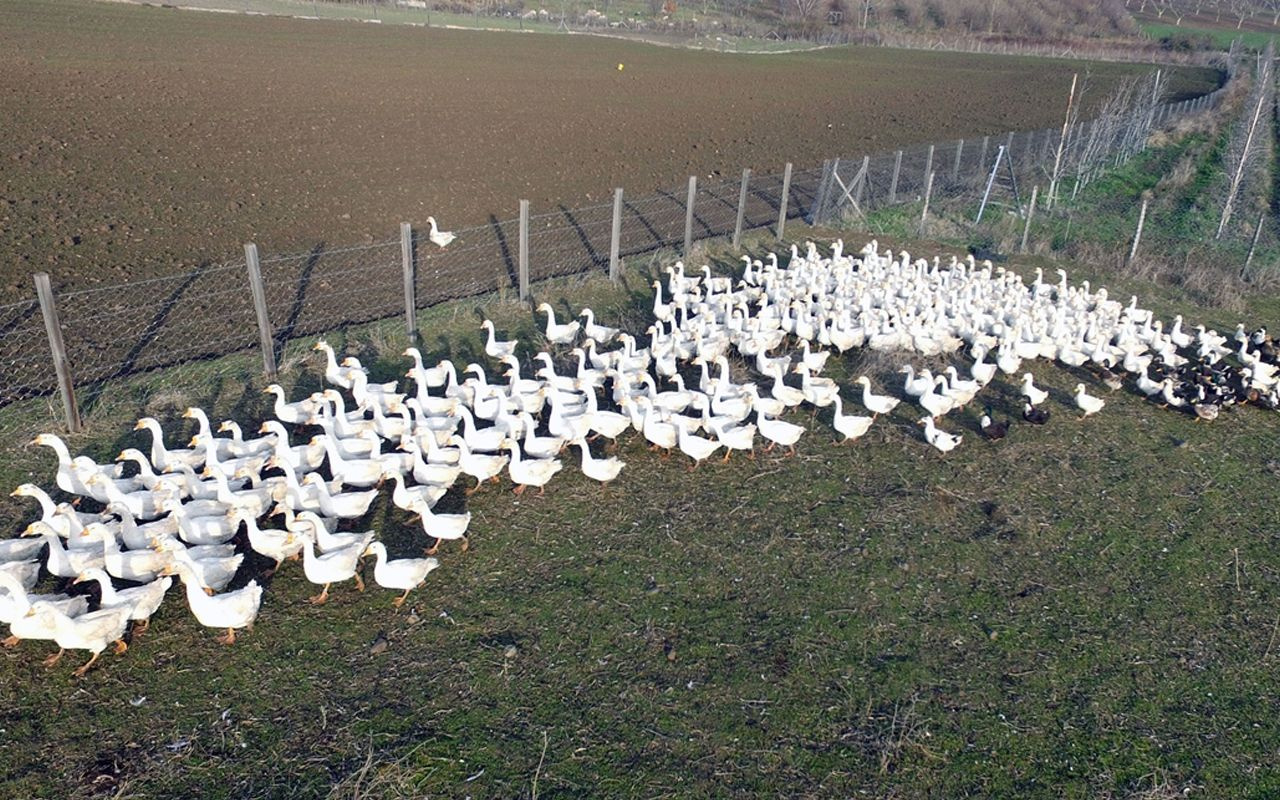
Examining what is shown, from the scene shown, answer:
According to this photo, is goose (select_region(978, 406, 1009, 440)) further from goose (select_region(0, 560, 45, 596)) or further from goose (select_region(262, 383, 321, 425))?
goose (select_region(0, 560, 45, 596))

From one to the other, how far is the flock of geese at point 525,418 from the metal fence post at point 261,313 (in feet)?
2.25

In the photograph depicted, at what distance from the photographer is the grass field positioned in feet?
17.7

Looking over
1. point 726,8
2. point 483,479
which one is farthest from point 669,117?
point 726,8

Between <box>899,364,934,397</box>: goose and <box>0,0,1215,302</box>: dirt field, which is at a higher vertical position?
<box>0,0,1215,302</box>: dirt field

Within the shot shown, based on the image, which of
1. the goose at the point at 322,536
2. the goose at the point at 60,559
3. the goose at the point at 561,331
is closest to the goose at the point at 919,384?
the goose at the point at 561,331

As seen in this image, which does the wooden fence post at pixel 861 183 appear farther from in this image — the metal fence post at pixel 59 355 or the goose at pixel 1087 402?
the metal fence post at pixel 59 355

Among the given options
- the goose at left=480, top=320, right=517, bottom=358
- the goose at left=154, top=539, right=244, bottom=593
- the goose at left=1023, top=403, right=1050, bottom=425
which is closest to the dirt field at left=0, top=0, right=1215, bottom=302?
the goose at left=480, top=320, right=517, bottom=358

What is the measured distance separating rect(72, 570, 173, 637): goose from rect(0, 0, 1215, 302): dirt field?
337 inches

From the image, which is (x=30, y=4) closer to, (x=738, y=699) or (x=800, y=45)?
(x=800, y=45)

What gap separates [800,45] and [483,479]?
69829 mm

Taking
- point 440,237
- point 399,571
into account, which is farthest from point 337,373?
point 440,237

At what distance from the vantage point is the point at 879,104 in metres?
38.2

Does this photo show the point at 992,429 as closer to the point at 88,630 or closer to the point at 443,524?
the point at 443,524

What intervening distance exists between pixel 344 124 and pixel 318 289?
14895 millimetres
